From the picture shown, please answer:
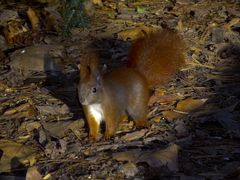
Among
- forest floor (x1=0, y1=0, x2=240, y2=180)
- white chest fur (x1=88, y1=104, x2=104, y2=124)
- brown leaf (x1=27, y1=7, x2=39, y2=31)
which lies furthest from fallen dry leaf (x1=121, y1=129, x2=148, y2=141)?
brown leaf (x1=27, y1=7, x2=39, y2=31)

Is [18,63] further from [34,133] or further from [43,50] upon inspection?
[34,133]

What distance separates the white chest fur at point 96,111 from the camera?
3943 mm

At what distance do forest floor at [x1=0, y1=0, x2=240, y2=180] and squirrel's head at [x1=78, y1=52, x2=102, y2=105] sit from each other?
0.32 metres

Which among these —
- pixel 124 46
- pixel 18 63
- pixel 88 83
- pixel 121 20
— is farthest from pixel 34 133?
pixel 121 20

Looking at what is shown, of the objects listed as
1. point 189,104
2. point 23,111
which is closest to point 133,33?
point 189,104

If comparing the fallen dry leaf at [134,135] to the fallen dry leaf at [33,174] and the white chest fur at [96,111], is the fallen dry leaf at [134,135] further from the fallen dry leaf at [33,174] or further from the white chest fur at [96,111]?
the fallen dry leaf at [33,174]

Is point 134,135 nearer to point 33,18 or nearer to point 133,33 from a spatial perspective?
point 133,33

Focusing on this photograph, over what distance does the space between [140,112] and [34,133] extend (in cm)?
78

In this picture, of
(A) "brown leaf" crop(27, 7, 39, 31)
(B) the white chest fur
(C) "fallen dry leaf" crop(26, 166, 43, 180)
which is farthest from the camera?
(A) "brown leaf" crop(27, 7, 39, 31)

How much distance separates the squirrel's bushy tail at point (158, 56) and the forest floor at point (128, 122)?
155 millimetres

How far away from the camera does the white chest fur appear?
3943 millimetres

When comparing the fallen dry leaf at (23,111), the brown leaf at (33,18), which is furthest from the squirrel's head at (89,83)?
the brown leaf at (33,18)

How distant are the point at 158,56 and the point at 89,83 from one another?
2.70ft

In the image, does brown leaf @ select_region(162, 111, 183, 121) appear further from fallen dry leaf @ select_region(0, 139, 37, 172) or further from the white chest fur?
fallen dry leaf @ select_region(0, 139, 37, 172)
